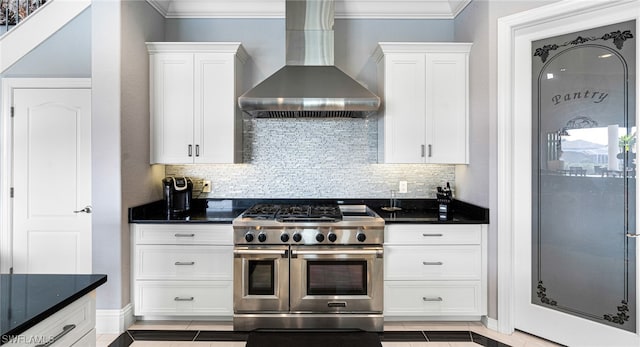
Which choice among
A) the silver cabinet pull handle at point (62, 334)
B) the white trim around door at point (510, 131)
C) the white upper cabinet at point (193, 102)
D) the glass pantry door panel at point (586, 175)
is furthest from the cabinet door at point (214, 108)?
the glass pantry door panel at point (586, 175)

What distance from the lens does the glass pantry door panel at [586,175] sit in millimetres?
2391

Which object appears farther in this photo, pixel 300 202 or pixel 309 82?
pixel 300 202

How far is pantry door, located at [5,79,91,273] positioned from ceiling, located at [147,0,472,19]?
1.27 m

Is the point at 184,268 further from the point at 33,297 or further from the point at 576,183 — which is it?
the point at 576,183

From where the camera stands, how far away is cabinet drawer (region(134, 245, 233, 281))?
2.95 m

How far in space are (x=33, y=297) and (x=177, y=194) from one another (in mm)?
2320

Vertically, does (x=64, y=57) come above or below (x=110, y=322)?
above

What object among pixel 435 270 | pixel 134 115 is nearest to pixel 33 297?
pixel 134 115

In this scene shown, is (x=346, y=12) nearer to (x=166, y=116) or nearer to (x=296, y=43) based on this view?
(x=296, y=43)

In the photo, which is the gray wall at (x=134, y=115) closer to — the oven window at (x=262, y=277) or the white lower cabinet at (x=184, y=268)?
the white lower cabinet at (x=184, y=268)

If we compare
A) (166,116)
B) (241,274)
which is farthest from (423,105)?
(166,116)

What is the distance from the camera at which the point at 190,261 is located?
295 cm

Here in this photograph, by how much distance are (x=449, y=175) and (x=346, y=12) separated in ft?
6.57

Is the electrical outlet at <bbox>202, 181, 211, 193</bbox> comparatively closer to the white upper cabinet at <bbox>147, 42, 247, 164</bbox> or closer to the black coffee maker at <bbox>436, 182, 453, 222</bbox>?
the white upper cabinet at <bbox>147, 42, 247, 164</bbox>
